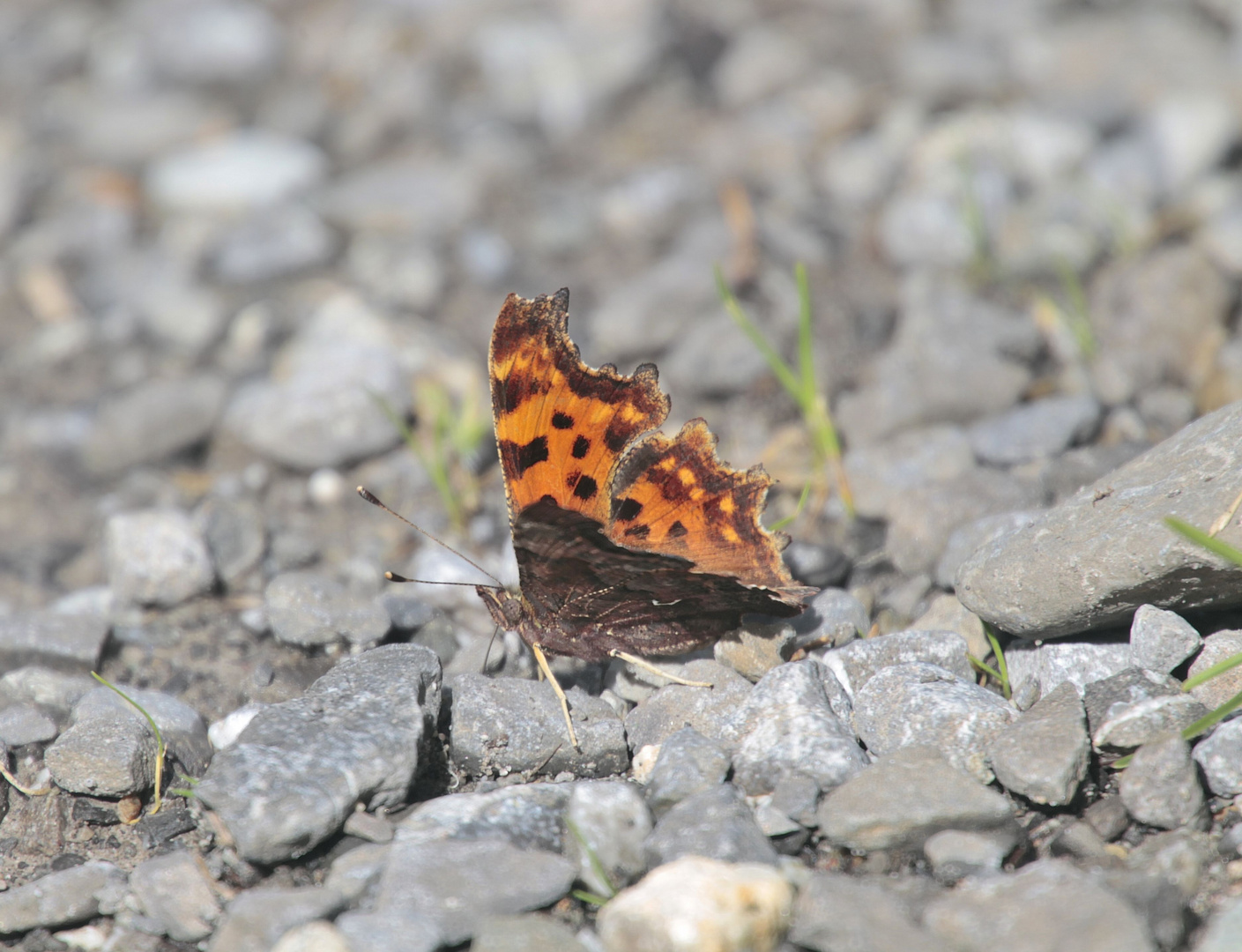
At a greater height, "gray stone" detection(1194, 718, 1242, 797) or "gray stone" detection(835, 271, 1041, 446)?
"gray stone" detection(835, 271, 1041, 446)

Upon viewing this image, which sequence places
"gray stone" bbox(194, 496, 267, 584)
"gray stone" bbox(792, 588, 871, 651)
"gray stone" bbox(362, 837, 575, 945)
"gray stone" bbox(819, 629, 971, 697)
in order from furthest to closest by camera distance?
"gray stone" bbox(194, 496, 267, 584) < "gray stone" bbox(792, 588, 871, 651) < "gray stone" bbox(819, 629, 971, 697) < "gray stone" bbox(362, 837, 575, 945)

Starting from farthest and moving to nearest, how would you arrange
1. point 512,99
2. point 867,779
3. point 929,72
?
point 512,99 < point 929,72 < point 867,779

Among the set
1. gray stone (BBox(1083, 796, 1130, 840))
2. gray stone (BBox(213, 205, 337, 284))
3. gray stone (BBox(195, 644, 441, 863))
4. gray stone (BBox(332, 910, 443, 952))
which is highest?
gray stone (BBox(213, 205, 337, 284))

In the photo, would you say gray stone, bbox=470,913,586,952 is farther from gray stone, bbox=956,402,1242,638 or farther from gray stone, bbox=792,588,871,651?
gray stone, bbox=956,402,1242,638

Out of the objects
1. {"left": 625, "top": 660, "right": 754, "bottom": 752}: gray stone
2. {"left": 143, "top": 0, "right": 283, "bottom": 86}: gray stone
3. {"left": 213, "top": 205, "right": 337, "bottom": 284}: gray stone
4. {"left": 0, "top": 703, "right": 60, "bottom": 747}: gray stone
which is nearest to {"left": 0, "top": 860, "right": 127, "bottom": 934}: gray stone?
{"left": 0, "top": 703, "right": 60, "bottom": 747}: gray stone

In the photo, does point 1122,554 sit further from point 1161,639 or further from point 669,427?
point 669,427

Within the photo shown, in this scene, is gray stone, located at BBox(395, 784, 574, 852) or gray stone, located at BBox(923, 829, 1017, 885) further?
gray stone, located at BBox(395, 784, 574, 852)

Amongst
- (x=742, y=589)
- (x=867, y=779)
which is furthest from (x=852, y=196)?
(x=867, y=779)

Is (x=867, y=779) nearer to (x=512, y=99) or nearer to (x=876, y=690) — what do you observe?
(x=876, y=690)
